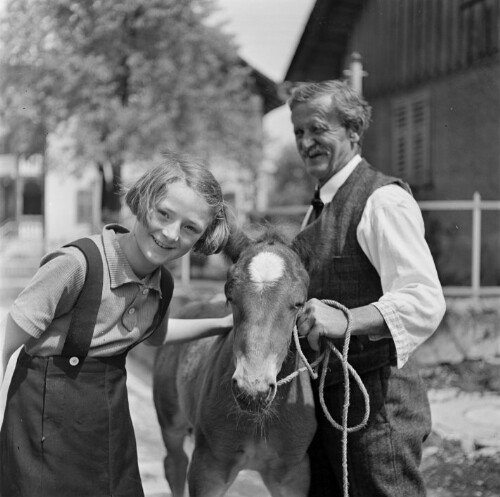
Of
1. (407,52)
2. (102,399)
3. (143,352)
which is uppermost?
(407,52)

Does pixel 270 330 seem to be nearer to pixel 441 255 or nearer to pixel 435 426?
pixel 435 426

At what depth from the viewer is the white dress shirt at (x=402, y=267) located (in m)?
2.22

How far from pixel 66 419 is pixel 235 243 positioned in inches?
34.1

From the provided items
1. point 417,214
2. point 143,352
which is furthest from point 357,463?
point 143,352

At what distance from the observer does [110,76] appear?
47.1 feet

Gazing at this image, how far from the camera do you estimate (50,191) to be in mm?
26062

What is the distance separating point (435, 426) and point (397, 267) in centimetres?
334

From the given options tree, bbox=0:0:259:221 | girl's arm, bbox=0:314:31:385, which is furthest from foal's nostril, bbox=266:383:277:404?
tree, bbox=0:0:259:221

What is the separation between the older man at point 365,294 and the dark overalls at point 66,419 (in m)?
0.74

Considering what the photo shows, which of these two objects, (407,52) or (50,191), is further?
(50,191)

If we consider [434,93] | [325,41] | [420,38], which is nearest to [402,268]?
[434,93]

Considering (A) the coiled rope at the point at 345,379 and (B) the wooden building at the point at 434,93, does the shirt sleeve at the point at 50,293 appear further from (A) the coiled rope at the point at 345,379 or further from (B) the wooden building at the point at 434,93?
(B) the wooden building at the point at 434,93

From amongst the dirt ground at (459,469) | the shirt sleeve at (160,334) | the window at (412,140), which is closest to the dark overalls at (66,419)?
the shirt sleeve at (160,334)

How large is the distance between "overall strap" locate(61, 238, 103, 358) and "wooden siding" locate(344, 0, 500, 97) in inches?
305
